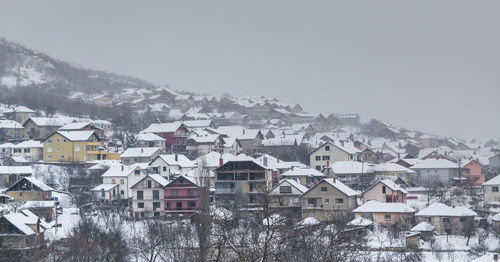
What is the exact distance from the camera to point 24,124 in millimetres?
56125

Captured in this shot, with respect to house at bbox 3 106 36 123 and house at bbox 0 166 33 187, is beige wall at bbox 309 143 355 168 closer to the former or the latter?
house at bbox 0 166 33 187

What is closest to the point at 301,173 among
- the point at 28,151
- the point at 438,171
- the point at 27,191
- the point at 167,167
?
the point at 167,167

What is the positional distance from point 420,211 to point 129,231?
1481 centimetres

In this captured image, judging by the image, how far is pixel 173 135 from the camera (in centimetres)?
5816

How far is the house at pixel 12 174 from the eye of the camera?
4016cm

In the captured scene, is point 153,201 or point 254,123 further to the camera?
point 254,123

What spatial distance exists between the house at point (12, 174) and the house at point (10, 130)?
44.6ft

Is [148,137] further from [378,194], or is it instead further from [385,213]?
[385,213]

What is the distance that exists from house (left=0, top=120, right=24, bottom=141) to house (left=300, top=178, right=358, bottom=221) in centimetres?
2763

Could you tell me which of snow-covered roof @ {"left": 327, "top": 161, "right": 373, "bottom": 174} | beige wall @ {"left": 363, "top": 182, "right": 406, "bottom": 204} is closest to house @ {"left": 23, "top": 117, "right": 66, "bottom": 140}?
snow-covered roof @ {"left": 327, "top": 161, "right": 373, "bottom": 174}

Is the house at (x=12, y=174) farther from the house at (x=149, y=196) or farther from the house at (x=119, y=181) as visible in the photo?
the house at (x=149, y=196)

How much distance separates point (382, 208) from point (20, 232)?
711 inches

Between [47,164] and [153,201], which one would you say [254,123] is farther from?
[153,201]

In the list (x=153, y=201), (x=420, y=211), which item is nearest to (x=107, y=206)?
(x=153, y=201)
